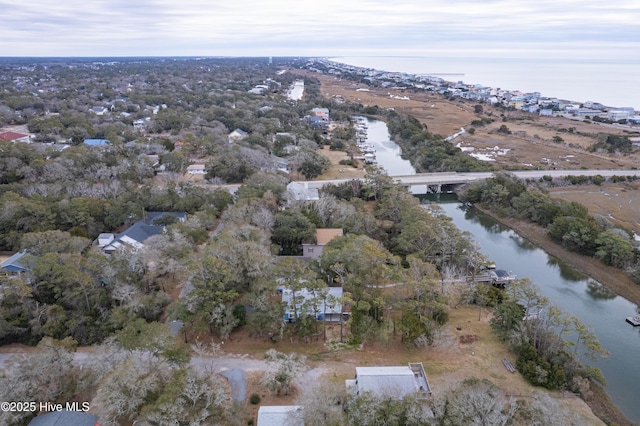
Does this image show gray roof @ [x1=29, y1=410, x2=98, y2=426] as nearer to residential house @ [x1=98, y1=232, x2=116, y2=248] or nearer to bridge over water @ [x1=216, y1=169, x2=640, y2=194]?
residential house @ [x1=98, y1=232, x2=116, y2=248]

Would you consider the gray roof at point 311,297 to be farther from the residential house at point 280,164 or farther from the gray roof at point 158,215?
the residential house at point 280,164

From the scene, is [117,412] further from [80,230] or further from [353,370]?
[80,230]

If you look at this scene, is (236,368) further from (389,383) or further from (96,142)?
(96,142)

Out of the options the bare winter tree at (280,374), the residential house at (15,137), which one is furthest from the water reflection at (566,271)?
the residential house at (15,137)

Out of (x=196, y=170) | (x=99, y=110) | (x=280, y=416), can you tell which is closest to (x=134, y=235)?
(x=280, y=416)

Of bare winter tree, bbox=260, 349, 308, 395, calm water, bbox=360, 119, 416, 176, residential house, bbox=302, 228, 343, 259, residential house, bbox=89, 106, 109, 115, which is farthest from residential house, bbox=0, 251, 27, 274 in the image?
residential house, bbox=89, 106, 109, 115

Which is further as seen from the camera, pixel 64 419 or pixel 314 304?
pixel 314 304

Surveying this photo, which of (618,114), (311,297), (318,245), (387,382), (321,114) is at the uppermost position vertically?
(321,114)
